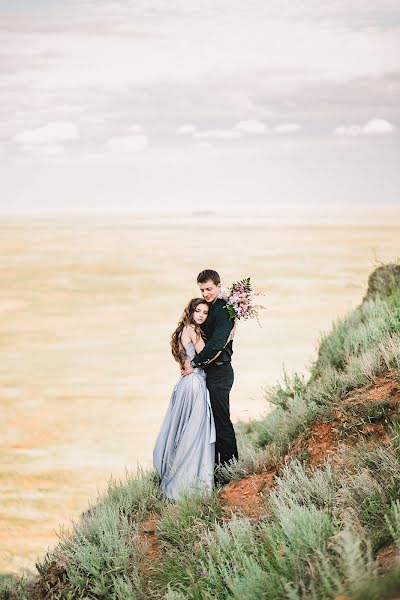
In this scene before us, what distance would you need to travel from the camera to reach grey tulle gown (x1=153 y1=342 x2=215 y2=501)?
7.19 m

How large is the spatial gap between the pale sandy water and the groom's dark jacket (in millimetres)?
1580

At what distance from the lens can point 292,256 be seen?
96812 mm

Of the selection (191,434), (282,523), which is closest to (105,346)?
(191,434)

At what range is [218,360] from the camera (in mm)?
7168

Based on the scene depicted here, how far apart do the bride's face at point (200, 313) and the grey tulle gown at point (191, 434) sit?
0.24 metres

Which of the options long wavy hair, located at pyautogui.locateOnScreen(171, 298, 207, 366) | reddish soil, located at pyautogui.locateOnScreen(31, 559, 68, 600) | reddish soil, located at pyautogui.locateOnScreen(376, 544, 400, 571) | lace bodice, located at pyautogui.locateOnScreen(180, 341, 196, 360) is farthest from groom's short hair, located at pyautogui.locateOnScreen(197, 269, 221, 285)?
reddish soil, located at pyautogui.locateOnScreen(376, 544, 400, 571)

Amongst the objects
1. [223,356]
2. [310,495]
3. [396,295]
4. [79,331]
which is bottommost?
[310,495]

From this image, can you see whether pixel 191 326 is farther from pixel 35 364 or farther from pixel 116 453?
pixel 35 364

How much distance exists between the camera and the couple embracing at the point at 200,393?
712cm

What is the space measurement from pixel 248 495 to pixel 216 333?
152cm

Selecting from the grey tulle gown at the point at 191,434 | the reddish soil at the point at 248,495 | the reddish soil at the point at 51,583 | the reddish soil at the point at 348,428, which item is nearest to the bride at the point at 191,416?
the grey tulle gown at the point at 191,434

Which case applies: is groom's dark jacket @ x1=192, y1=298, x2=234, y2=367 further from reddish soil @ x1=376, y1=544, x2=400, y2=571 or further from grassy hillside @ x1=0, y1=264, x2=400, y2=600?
reddish soil @ x1=376, y1=544, x2=400, y2=571

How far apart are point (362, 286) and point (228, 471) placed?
18.0 ft

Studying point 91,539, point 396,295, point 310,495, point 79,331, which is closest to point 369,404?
point 310,495
